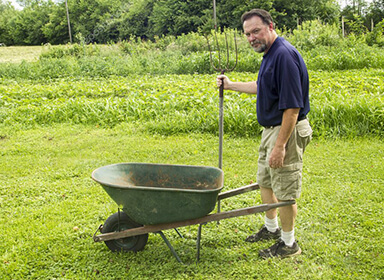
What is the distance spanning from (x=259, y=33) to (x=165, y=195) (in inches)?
56.8

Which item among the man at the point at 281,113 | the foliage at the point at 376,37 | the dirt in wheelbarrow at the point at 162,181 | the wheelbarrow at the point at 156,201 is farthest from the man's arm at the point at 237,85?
the foliage at the point at 376,37

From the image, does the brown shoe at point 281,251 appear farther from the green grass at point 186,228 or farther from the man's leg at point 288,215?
the man's leg at point 288,215

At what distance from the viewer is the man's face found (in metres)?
2.88

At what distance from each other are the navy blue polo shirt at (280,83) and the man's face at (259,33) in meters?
0.06

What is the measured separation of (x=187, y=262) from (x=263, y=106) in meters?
1.50

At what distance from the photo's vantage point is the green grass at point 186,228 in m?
3.15

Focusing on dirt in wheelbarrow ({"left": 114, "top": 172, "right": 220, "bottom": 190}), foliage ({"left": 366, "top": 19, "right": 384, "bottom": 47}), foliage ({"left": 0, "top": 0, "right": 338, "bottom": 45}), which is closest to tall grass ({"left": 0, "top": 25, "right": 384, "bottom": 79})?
foliage ({"left": 366, "top": 19, "right": 384, "bottom": 47})

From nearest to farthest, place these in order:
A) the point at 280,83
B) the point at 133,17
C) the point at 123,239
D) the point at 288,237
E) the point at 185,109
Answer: the point at 280,83 → the point at 288,237 → the point at 123,239 → the point at 185,109 → the point at 133,17

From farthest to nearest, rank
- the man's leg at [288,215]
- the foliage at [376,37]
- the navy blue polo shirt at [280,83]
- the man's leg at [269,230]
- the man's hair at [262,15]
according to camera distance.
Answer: the foliage at [376,37] → the man's leg at [269,230] → the man's leg at [288,215] → the man's hair at [262,15] → the navy blue polo shirt at [280,83]

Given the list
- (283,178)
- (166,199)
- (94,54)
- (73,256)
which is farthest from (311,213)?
(94,54)

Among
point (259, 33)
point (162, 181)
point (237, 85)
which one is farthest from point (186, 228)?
point (259, 33)

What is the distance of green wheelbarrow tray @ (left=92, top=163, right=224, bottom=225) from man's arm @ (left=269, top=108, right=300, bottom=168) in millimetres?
474

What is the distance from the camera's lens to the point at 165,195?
2.90 metres

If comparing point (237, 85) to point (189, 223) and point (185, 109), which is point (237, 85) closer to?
point (189, 223)
